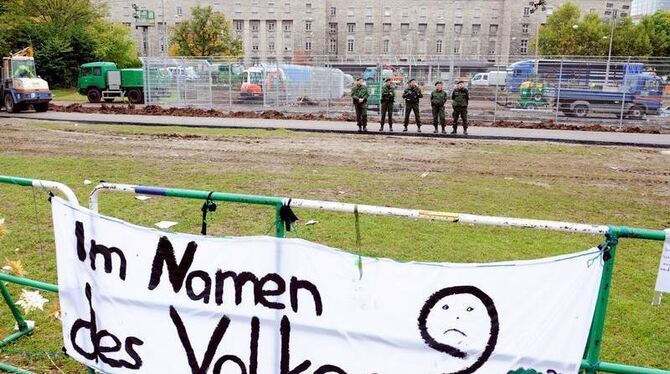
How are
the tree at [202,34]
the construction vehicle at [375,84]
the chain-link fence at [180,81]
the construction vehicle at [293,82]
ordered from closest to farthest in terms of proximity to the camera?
the construction vehicle at [375,84], the construction vehicle at [293,82], the chain-link fence at [180,81], the tree at [202,34]

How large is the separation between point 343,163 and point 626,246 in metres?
7.18

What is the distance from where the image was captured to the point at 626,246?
6.97 m

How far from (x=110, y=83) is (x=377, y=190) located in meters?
30.4

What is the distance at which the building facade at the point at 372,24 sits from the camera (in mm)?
100250

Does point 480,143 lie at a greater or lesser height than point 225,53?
lesser

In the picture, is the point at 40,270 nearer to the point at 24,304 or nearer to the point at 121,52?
the point at 24,304

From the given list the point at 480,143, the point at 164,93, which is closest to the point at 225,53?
the point at 164,93

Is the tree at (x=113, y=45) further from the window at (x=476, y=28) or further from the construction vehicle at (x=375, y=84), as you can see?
the window at (x=476, y=28)

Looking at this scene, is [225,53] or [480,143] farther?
[225,53]

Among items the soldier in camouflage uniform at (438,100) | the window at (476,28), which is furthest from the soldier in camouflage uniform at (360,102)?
the window at (476,28)

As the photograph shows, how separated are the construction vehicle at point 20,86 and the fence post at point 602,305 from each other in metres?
28.8

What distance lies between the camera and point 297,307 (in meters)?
2.95

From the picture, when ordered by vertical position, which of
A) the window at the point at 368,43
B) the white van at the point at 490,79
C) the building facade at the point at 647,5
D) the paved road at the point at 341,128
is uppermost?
the building facade at the point at 647,5

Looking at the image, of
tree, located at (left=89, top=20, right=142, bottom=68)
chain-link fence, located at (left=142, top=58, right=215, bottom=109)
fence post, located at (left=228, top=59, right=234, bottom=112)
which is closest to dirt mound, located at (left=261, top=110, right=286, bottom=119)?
fence post, located at (left=228, top=59, right=234, bottom=112)
